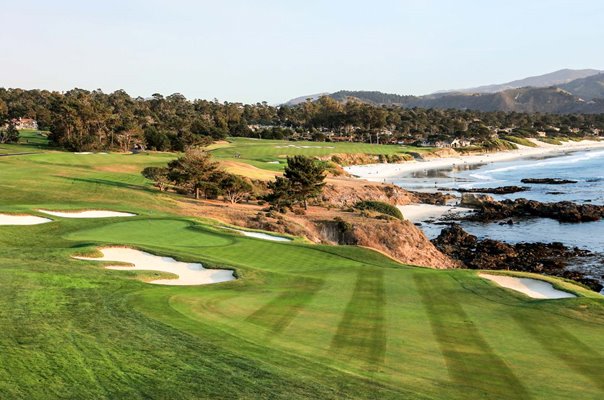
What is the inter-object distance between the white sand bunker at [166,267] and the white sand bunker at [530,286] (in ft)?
35.4

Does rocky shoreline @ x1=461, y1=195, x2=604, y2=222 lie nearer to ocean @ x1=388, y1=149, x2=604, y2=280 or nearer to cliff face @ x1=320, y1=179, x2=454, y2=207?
ocean @ x1=388, y1=149, x2=604, y2=280

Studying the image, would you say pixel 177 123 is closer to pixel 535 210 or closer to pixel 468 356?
pixel 535 210

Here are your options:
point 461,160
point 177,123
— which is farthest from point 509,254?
point 461,160

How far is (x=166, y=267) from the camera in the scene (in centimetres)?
2073

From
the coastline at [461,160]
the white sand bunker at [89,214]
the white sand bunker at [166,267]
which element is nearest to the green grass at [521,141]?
the coastline at [461,160]

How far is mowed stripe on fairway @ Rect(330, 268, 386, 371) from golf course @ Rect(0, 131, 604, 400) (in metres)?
0.06

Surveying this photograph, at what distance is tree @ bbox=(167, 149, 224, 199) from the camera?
47938mm

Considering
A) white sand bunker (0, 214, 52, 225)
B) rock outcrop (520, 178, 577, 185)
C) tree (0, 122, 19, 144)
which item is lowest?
rock outcrop (520, 178, 577, 185)

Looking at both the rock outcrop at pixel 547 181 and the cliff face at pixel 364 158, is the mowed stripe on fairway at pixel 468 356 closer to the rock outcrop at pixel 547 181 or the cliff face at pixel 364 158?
the rock outcrop at pixel 547 181

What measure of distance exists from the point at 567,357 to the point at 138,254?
655 inches

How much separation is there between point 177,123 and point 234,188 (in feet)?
256

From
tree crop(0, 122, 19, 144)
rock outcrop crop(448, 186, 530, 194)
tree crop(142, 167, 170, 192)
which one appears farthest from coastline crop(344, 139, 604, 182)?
tree crop(0, 122, 19, 144)

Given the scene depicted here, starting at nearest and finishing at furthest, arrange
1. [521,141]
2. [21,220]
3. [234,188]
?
[21,220], [234,188], [521,141]

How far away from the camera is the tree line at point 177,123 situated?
90750mm
